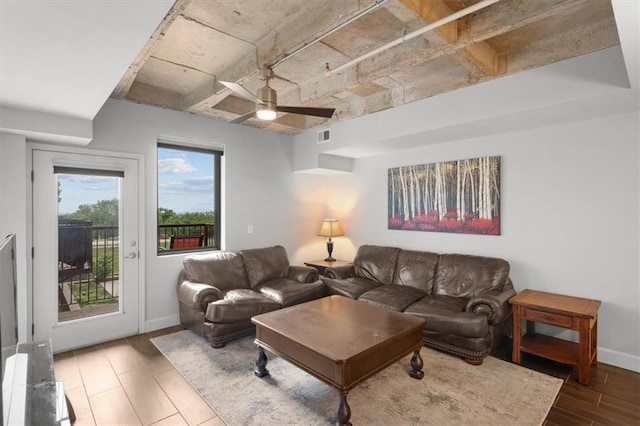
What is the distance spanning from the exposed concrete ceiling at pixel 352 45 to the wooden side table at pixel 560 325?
2133mm

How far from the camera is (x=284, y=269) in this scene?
468 cm

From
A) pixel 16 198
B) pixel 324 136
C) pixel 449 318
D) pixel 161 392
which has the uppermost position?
pixel 324 136

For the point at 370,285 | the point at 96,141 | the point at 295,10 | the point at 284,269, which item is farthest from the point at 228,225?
the point at 295,10

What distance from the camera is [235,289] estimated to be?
13.3ft

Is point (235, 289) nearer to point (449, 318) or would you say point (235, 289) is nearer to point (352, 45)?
point (449, 318)

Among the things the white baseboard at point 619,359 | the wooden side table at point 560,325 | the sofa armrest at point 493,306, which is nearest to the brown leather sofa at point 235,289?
the sofa armrest at point 493,306

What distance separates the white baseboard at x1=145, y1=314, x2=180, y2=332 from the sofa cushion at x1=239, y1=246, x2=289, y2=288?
1.01 m

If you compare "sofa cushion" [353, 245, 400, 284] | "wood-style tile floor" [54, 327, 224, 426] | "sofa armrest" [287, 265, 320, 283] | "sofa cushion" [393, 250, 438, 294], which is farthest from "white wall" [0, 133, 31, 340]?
"sofa cushion" [393, 250, 438, 294]

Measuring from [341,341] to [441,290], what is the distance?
1995mm

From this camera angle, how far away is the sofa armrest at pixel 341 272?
458cm

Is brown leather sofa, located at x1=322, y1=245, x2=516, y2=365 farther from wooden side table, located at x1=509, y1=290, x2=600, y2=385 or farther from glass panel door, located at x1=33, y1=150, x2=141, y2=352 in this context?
glass panel door, located at x1=33, y1=150, x2=141, y2=352

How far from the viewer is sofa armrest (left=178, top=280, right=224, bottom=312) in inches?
135

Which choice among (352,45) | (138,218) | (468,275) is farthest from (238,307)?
(352,45)

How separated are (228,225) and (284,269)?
3.31 ft
